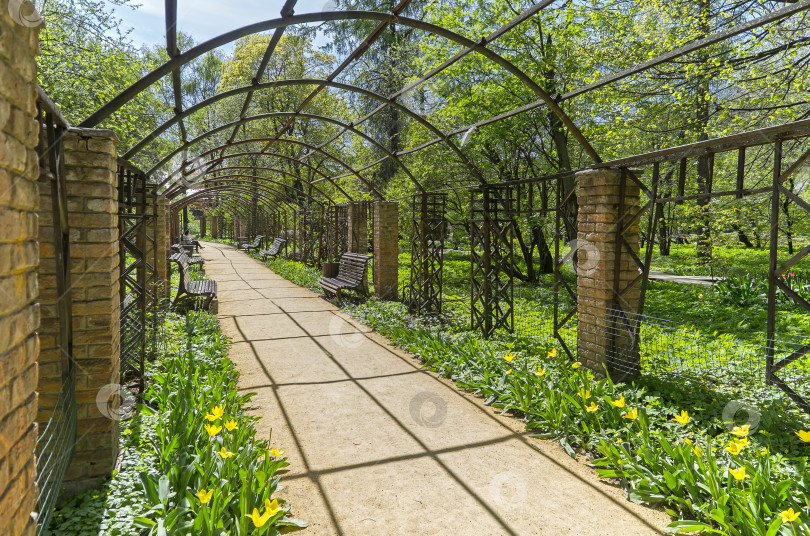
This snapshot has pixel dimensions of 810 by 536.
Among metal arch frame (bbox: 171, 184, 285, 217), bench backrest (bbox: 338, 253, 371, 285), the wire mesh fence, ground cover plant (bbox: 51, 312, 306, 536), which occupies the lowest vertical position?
ground cover plant (bbox: 51, 312, 306, 536)

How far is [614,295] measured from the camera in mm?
4543

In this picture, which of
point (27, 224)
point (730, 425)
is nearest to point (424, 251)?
point (730, 425)

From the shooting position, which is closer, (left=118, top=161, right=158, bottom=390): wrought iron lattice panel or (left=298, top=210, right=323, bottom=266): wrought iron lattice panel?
(left=118, top=161, right=158, bottom=390): wrought iron lattice panel

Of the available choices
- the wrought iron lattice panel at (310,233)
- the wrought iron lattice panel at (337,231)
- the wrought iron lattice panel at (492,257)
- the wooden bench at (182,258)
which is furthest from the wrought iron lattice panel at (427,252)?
the wrought iron lattice panel at (310,233)

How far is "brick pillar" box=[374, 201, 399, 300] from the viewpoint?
1004cm

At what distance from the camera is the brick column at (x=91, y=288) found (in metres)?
2.83

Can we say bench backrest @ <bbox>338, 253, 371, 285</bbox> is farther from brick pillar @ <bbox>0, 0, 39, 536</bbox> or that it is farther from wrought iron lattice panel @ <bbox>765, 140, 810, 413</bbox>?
brick pillar @ <bbox>0, 0, 39, 536</bbox>

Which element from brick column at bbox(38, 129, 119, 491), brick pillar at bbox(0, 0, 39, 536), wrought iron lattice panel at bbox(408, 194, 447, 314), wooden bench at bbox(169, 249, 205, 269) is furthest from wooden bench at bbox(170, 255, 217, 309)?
brick pillar at bbox(0, 0, 39, 536)

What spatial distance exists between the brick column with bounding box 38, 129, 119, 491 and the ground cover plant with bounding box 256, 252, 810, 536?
3250 millimetres

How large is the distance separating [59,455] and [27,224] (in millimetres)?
1583

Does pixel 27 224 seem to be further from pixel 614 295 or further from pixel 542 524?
pixel 614 295

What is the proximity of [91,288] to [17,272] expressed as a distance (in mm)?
1818

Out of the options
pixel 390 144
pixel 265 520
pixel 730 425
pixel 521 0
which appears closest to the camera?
pixel 265 520

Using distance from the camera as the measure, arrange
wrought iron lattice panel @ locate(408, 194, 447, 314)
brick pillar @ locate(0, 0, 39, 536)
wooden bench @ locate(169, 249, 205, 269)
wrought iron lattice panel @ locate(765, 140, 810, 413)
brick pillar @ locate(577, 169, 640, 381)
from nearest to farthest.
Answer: brick pillar @ locate(0, 0, 39, 536)
wrought iron lattice panel @ locate(765, 140, 810, 413)
brick pillar @ locate(577, 169, 640, 381)
wrought iron lattice panel @ locate(408, 194, 447, 314)
wooden bench @ locate(169, 249, 205, 269)
